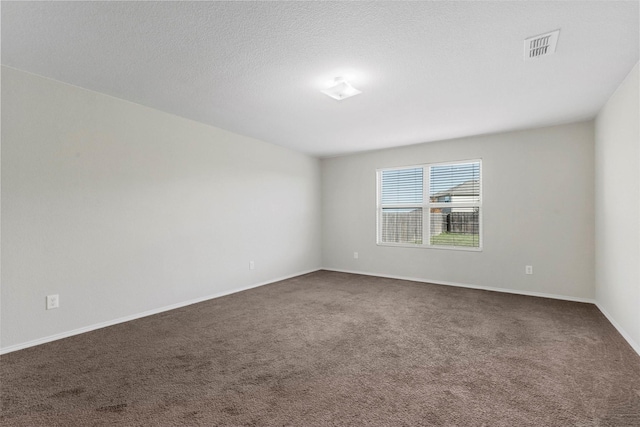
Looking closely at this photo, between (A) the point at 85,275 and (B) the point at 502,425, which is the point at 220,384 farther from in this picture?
(A) the point at 85,275

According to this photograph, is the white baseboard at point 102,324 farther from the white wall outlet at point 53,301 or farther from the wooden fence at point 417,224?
the wooden fence at point 417,224

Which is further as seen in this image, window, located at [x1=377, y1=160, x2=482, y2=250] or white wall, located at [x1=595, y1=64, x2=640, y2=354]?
window, located at [x1=377, y1=160, x2=482, y2=250]

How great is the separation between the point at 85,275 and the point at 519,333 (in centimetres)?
418

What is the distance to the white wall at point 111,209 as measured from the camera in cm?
256

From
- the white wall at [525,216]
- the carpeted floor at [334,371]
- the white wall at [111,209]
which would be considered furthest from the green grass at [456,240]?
the white wall at [111,209]

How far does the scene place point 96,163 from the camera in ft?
9.95

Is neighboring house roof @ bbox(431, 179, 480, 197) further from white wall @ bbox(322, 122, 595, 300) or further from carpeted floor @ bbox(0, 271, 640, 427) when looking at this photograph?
carpeted floor @ bbox(0, 271, 640, 427)

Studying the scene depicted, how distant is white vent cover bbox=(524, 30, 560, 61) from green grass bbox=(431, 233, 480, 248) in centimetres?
298

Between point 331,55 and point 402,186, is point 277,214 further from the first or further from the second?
point 331,55

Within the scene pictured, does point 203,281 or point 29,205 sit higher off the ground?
point 29,205

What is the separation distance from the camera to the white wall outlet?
2.70m

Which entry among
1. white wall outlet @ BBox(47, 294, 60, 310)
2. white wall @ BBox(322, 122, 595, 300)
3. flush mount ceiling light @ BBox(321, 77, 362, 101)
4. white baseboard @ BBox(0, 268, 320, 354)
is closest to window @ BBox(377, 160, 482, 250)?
white wall @ BBox(322, 122, 595, 300)

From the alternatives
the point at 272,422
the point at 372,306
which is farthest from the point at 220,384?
the point at 372,306

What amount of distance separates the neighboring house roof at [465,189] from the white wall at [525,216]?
16 cm
